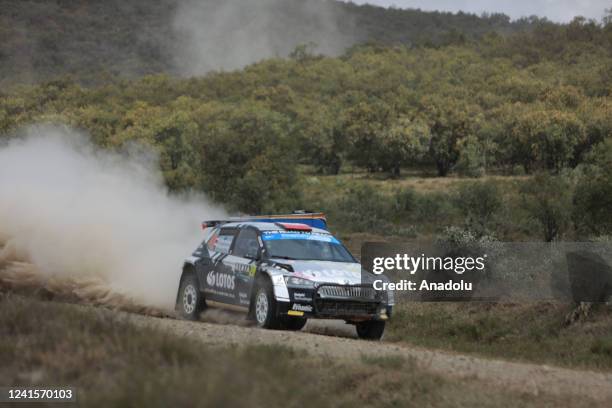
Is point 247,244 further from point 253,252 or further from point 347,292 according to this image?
point 347,292

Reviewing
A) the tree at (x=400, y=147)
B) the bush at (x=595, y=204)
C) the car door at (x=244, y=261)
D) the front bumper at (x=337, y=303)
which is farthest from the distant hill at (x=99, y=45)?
the front bumper at (x=337, y=303)

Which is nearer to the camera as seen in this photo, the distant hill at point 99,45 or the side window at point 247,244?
the side window at point 247,244

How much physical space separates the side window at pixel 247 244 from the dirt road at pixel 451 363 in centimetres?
159

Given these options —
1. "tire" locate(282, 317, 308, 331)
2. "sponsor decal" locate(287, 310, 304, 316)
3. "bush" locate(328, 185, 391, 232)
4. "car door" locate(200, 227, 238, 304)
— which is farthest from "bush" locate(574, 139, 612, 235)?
"bush" locate(328, 185, 391, 232)

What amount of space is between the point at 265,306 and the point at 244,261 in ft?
3.87

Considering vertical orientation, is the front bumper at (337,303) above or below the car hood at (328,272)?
below

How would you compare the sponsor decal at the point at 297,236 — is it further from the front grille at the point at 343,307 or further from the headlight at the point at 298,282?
the front grille at the point at 343,307

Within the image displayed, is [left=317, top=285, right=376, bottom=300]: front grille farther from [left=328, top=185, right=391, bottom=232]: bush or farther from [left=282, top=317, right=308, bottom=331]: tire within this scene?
[left=328, top=185, right=391, bottom=232]: bush

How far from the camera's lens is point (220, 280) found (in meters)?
15.0

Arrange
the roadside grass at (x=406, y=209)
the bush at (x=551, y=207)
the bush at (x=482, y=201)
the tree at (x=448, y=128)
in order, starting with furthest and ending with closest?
the tree at (x=448, y=128)
the bush at (x=482, y=201)
the roadside grass at (x=406, y=209)
the bush at (x=551, y=207)

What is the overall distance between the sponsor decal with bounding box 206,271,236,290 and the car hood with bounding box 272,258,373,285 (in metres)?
1.02

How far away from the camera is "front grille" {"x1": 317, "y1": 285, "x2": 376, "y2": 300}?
44.5 ft

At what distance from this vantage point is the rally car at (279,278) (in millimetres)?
13539

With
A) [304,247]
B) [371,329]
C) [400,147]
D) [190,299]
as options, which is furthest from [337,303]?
[400,147]
